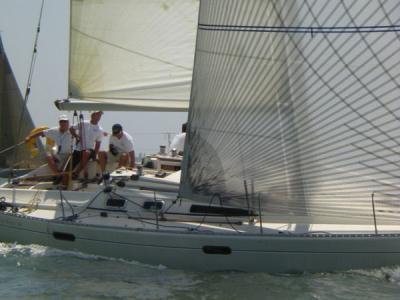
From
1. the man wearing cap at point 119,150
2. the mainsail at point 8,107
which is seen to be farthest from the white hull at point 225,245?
the mainsail at point 8,107

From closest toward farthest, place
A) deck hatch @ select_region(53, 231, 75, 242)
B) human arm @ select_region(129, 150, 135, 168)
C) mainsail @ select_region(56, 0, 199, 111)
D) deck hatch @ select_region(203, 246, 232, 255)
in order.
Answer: deck hatch @ select_region(203, 246, 232, 255), deck hatch @ select_region(53, 231, 75, 242), mainsail @ select_region(56, 0, 199, 111), human arm @ select_region(129, 150, 135, 168)

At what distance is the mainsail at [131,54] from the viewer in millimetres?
10656

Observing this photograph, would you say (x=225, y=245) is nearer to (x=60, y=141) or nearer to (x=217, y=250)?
(x=217, y=250)

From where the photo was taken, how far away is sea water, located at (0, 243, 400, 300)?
7875 mm

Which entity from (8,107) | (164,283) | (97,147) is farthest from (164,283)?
(8,107)

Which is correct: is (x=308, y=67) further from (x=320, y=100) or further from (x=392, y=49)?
(x=392, y=49)

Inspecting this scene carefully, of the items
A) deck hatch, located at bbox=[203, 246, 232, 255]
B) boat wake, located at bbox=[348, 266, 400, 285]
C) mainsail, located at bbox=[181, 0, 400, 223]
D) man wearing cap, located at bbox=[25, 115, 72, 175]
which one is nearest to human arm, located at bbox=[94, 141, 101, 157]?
man wearing cap, located at bbox=[25, 115, 72, 175]

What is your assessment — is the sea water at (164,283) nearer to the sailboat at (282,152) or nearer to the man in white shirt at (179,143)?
the sailboat at (282,152)

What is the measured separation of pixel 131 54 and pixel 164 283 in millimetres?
3949

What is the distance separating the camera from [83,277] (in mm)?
8547

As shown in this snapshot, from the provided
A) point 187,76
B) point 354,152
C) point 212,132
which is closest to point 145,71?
point 187,76

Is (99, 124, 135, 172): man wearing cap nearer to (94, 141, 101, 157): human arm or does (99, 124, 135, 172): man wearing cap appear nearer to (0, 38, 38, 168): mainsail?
(94, 141, 101, 157): human arm

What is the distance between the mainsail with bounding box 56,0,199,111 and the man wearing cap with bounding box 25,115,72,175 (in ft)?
2.64

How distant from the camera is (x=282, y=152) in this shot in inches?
328
